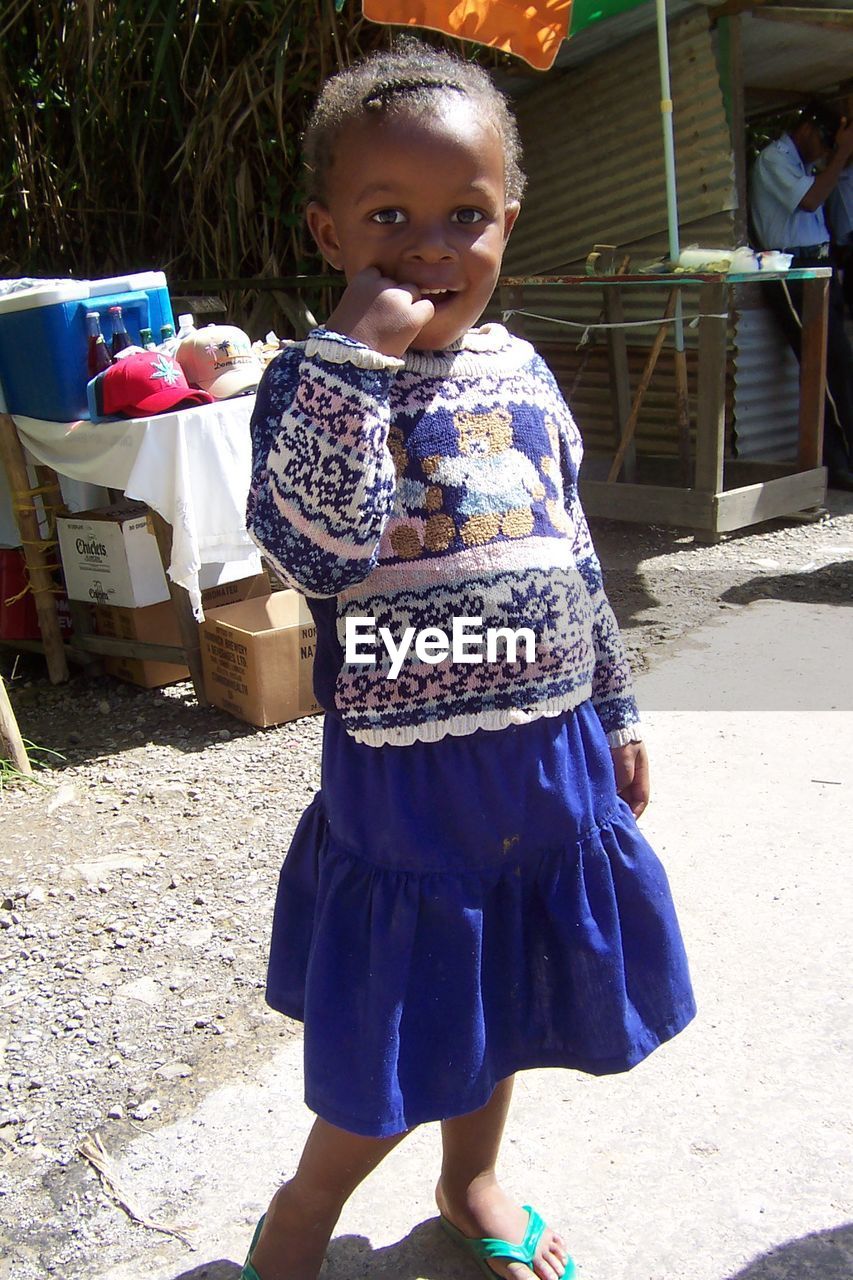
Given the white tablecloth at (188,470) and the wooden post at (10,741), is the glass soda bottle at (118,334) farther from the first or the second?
the wooden post at (10,741)

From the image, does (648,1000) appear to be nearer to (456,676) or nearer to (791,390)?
(456,676)

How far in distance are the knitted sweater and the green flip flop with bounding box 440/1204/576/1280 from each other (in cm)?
75

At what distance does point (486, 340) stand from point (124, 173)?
16.3 ft

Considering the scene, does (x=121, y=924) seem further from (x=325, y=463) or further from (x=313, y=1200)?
(x=325, y=463)

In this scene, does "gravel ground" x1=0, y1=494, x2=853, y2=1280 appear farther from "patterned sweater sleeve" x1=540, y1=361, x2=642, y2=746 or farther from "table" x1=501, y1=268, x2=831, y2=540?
"table" x1=501, y1=268, x2=831, y2=540

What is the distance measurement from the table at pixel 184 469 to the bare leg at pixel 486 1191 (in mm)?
2042

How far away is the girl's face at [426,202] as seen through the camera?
1256 millimetres

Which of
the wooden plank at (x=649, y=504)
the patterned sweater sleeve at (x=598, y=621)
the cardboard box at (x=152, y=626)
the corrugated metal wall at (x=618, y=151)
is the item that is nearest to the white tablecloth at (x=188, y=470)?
the cardboard box at (x=152, y=626)

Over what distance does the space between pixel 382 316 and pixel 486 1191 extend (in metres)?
1.16

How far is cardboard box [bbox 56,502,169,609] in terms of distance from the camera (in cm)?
386

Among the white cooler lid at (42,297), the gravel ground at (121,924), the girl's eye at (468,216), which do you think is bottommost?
the gravel ground at (121,924)

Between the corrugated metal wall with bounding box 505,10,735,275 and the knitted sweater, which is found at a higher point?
the corrugated metal wall with bounding box 505,10,735,275

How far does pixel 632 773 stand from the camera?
1609 mm

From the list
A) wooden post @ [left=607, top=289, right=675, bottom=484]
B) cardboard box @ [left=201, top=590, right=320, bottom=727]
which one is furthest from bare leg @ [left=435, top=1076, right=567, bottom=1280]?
wooden post @ [left=607, top=289, right=675, bottom=484]
